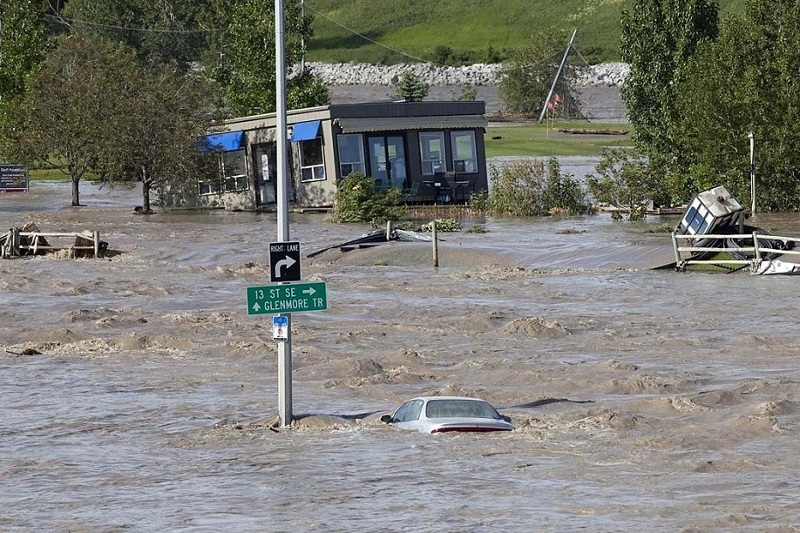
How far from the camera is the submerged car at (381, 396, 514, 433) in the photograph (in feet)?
64.3

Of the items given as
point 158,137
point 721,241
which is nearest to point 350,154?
point 158,137

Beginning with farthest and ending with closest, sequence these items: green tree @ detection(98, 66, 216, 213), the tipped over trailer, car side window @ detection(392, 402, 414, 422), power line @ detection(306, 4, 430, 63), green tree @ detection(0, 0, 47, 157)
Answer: power line @ detection(306, 4, 430, 63) → green tree @ detection(0, 0, 47, 157) → green tree @ detection(98, 66, 216, 213) → the tipped over trailer → car side window @ detection(392, 402, 414, 422)

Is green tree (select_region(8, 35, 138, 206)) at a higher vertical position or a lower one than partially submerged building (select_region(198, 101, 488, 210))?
higher

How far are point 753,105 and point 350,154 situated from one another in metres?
15.8

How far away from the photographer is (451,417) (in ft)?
64.6

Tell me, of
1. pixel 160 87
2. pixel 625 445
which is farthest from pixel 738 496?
pixel 160 87

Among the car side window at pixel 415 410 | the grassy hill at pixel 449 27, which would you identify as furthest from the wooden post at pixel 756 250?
the grassy hill at pixel 449 27

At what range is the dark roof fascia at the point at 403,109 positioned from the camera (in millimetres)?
60375

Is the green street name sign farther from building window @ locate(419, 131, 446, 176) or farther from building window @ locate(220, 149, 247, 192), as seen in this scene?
building window @ locate(220, 149, 247, 192)

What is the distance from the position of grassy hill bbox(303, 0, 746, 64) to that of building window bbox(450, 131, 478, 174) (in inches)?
3740

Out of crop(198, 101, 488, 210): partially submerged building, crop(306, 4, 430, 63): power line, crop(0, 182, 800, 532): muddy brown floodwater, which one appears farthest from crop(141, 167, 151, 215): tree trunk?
crop(306, 4, 430, 63): power line

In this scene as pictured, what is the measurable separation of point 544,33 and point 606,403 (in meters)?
116

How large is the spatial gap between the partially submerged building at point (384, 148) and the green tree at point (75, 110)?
6.35 m

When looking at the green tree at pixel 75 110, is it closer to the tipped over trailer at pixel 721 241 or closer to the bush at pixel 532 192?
the bush at pixel 532 192
